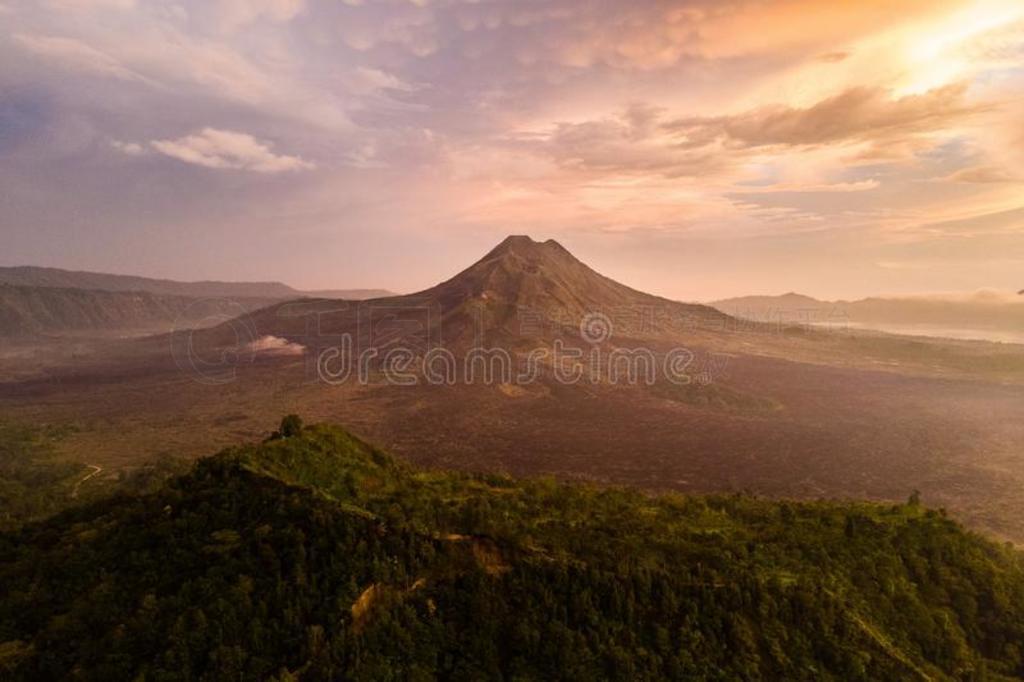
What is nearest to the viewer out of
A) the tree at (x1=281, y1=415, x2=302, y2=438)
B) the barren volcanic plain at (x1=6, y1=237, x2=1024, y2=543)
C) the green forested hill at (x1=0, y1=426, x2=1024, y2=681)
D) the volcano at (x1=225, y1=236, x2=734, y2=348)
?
the green forested hill at (x1=0, y1=426, x2=1024, y2=681)

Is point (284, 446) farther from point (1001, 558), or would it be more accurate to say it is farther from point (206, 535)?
point (1001, 558)

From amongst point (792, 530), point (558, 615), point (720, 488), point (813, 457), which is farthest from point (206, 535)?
point (813, 457)

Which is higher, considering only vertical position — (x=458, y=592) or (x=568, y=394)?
(x=458, y=592)

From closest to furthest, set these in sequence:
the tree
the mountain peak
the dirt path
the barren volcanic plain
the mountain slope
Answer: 1. the tree
2. the dirt path
3. the barren volcanic plain
4. the mountain peak
5. the mountain slope

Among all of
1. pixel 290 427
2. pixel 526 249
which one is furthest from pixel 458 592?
pixel 526 249

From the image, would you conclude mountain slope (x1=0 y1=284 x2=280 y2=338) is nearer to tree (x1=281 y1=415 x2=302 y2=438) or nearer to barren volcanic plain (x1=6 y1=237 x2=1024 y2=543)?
barren volcanic plain (x1=6 y1=237 x2=1024 y2=543)

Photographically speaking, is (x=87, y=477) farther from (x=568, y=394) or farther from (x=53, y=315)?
(x=53, y=315)

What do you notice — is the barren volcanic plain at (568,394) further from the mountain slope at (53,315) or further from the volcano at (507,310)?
the mountain slope at (53,315)

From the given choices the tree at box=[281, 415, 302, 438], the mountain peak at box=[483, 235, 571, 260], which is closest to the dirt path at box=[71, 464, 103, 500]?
the tree at box=[281, 415, 302, 438]
